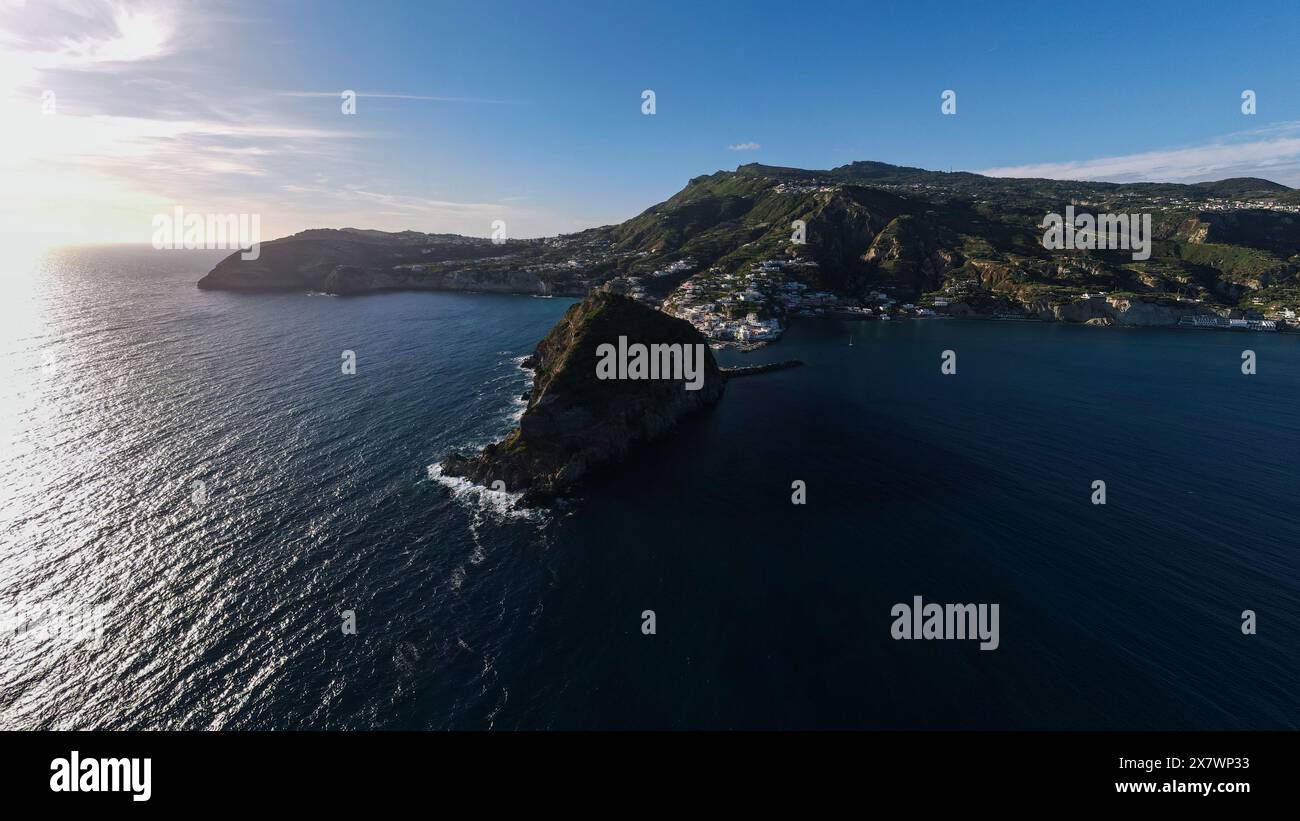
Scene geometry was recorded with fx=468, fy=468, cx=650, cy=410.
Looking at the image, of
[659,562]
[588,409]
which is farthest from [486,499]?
[659,562]

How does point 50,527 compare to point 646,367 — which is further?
point 646,367

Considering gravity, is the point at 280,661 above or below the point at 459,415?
below

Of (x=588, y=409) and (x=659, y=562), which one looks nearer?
(x=659, y=562)

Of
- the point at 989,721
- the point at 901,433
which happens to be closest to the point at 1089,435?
the point at 901,433

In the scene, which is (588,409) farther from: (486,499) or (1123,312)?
(1123,312)

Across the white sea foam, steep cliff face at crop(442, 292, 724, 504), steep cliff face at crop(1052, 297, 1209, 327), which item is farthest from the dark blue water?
steep cliff face at crop(1052, 297, 1209, 327)
